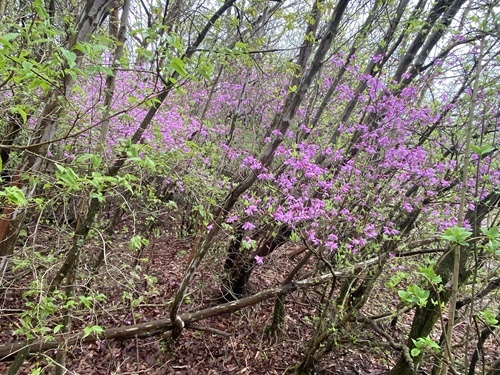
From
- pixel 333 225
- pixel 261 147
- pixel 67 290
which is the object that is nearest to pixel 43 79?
pixel 67 290

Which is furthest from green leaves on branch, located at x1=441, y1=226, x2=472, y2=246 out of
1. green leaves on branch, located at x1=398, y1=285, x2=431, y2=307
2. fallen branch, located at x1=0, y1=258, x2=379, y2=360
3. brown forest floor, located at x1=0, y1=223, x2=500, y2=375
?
brown forest floor, located at x1=0, y1=223, x2=500, y2=375

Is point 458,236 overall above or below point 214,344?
above

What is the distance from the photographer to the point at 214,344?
4.80 meters

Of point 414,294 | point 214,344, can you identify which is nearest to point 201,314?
point 214,344

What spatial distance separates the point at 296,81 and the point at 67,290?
14.0ft

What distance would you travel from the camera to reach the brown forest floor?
428 cm

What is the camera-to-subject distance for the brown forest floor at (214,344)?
169 inches

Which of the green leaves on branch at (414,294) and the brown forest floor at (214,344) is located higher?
the green leaves on branch at (414,294)

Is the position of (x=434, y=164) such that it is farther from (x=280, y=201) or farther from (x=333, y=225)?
(x=280, y=201)

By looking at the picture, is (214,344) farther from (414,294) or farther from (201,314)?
(414,294)

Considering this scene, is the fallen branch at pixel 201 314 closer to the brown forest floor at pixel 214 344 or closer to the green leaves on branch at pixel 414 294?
the brown forest floor at pixel 214 344

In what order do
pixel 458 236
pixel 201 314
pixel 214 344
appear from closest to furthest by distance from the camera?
pixel 458 236
pixel 201 314
pixel 214 344

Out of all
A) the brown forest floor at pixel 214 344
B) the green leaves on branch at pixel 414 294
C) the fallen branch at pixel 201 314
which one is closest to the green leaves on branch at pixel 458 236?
the green leaves on branch at pixel 414 294

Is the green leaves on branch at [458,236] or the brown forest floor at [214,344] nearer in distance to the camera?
the green leaves on branch at [458,236]
